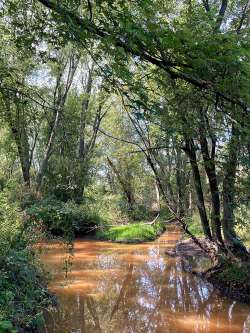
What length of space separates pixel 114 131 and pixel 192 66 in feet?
89.7

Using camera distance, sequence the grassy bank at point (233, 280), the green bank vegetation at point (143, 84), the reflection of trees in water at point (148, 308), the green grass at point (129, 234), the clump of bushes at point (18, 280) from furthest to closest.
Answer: the green grass at point (129, 234) < the grassy bank at point (233, 280) < the reflection of trees in water at point (148, 308) < the clump of bushes at point (18, 280) < the green bank vegetation at point (143, 84)

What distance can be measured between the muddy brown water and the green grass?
220 inches

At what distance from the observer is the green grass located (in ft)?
64.2

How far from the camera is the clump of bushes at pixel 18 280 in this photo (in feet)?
16.0

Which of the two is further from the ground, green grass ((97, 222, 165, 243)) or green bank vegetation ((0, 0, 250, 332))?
green bank vegetation ((0, 0, 250, 332))

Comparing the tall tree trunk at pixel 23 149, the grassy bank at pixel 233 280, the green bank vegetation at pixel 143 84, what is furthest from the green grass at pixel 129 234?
the grassy bank at pixel 233 280

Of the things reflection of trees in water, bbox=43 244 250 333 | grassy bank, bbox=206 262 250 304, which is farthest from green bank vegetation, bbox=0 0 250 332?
reflection of trees in water, bbox=43 244 250 333

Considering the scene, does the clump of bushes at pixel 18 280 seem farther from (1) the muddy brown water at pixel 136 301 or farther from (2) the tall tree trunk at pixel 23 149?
(2) the tall tree trunk at pixel 23 149

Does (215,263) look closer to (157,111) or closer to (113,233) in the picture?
(157,111)

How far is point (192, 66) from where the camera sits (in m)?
3.69

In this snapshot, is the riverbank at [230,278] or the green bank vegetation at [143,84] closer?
the green bank vegetation at [143,84]

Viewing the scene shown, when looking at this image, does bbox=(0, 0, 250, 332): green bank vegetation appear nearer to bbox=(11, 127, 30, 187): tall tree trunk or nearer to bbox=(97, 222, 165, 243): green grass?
bbox=(97, 222, 165, 243): green grass

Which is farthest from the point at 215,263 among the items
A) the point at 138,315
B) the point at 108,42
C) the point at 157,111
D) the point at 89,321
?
the point at 108,42

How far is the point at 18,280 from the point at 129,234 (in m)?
14.1
